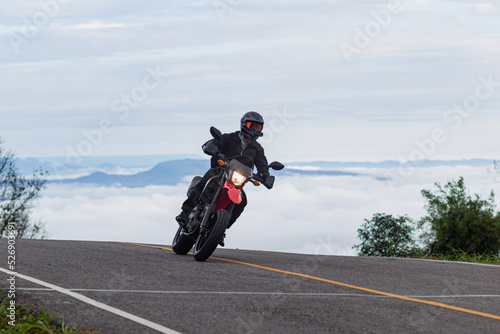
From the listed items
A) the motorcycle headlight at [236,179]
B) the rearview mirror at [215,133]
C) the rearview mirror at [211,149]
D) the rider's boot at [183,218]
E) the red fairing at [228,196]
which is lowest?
the rider's boot at [183,218]

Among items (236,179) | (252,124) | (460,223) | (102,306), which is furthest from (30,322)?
(460,223)

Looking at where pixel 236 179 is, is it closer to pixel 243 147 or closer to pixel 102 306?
pixel 243 147

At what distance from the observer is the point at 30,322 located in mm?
6383

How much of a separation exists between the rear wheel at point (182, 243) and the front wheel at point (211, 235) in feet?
2.68

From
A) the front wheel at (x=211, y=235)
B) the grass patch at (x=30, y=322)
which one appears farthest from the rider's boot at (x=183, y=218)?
the grass patch at (x=30, y=322)

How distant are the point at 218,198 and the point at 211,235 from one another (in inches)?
27.7

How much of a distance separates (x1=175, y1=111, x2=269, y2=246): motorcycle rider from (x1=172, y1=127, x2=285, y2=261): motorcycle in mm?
167

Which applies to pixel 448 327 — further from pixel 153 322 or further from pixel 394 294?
pixel 153 322

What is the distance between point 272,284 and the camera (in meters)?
8.87

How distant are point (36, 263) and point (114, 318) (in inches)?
158

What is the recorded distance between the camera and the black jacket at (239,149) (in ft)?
36.9

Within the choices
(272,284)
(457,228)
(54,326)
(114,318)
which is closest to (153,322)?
(114,318)

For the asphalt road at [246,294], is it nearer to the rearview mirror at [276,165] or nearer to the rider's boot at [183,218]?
the rider's boot at [183,218]

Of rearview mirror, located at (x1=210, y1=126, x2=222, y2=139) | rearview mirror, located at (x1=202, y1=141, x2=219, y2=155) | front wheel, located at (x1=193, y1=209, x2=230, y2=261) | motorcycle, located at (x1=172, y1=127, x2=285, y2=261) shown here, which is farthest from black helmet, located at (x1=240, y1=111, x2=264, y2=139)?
front wheel, located at (x1=193, y1=209, x2=230, y2=261)
